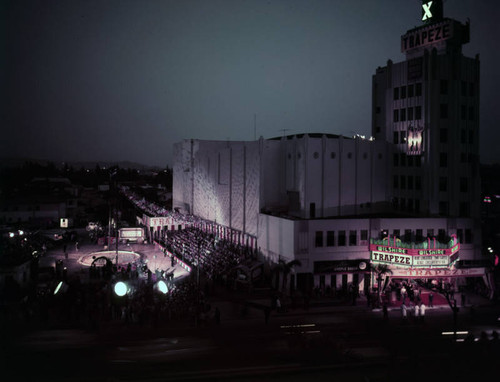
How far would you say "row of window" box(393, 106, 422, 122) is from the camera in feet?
139

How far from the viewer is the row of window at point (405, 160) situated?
140 feet

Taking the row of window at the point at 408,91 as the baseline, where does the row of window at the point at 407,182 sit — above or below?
below

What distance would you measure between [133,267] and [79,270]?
16.4 feet

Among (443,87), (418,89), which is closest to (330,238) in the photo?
(418,89)

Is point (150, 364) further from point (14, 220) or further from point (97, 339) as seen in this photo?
point (14, 220)

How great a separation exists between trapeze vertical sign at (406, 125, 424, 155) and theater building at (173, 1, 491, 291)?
109mm

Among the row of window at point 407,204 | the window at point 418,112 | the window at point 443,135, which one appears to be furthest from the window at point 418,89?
the row of window at point 407,204

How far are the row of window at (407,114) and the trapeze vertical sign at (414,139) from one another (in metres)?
1.03

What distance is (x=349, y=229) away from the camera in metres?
35.3

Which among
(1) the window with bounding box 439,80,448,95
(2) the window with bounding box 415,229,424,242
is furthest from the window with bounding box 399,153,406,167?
(2) the window with bounding box 415,229,424,242

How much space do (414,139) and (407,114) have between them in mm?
2933

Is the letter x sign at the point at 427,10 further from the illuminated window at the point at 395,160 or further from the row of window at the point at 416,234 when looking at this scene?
the row of window at the point at 416,234

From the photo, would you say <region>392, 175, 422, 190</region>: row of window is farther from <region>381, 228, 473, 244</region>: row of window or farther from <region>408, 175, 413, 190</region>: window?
<region>381, 228, 473, 244</region>: row of window

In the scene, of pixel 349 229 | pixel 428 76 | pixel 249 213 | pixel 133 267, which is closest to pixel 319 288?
pixel 349 229
